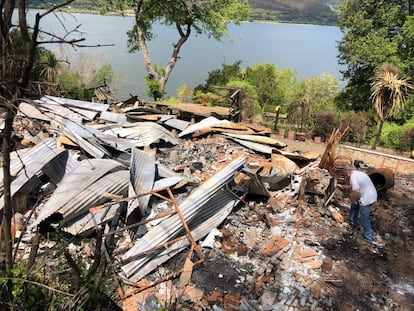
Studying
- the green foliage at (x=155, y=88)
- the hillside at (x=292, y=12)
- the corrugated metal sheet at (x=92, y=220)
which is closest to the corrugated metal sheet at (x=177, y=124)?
the corrugated metal sheet at (x=92, y=220)

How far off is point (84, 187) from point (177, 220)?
4.71 ft

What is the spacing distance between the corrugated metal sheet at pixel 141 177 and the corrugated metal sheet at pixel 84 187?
0.15 metres

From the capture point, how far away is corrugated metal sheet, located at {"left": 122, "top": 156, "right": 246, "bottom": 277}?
4797 millimetres

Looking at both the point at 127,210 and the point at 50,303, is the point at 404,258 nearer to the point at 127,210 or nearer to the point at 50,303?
the point at 127,210

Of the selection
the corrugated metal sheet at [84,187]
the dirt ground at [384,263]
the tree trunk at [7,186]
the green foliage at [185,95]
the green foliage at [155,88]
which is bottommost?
the green foliage at [185,95]

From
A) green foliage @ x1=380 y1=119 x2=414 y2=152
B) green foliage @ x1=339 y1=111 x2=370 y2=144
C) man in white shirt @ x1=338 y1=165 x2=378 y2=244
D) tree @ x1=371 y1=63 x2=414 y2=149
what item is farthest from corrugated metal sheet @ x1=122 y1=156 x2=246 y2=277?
green foliage @ x1=380 y1=119 x2=414 y2=152

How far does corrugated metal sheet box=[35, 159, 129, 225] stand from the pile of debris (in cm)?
2

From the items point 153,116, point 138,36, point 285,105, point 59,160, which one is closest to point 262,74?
point 285,105

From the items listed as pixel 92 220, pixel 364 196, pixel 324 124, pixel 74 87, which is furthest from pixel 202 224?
pixel 74 87

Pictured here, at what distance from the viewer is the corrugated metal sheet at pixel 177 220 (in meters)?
4.80

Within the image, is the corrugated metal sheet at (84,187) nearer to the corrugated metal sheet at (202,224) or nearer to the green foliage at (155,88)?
the corrugated metal sheet at (202,224)

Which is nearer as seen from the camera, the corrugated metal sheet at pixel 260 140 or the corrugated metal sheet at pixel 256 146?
the corrugated metal sheet at pixel 256 146

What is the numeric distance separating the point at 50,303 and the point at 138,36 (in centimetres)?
1774

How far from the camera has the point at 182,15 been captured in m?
17.8
